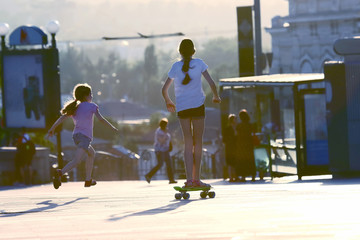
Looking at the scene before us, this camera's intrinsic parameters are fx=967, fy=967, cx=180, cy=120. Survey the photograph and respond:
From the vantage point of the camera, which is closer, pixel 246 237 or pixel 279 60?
pixel 246 237

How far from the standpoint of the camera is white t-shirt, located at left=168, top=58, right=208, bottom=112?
10.7 metres

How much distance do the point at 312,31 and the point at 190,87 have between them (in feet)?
202

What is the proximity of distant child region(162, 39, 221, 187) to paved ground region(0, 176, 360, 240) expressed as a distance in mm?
468

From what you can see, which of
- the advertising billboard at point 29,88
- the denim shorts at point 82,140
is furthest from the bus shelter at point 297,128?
the denim shorts at point 82,140

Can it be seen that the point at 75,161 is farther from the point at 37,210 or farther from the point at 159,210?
the point at 159,210

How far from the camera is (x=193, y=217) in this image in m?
8.45

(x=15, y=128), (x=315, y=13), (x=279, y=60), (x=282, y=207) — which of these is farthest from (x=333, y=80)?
(x=279, y=60)

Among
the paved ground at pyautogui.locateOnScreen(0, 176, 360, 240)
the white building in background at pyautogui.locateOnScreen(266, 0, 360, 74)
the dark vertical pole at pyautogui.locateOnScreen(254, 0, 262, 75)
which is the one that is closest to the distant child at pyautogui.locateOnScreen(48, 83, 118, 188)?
the paved ground at pyautogui.locateOnScreen(0, 176, 360, 240)

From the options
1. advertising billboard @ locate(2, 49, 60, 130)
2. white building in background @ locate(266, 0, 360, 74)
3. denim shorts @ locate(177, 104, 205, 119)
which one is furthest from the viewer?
white building in background @ locate(266, 0, 360, 74)

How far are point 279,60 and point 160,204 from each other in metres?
67.0

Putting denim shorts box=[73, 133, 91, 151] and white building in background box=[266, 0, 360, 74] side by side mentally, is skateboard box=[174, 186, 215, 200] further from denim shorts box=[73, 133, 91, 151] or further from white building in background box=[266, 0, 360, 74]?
white building in background box=[266, 0, 360, 74]

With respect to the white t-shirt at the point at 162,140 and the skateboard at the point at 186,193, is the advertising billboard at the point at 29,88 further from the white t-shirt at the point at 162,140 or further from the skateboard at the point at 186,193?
the skateboard at the point at 186,193

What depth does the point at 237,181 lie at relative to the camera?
21.7 metres

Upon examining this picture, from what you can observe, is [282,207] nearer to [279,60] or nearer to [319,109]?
[319,109]
